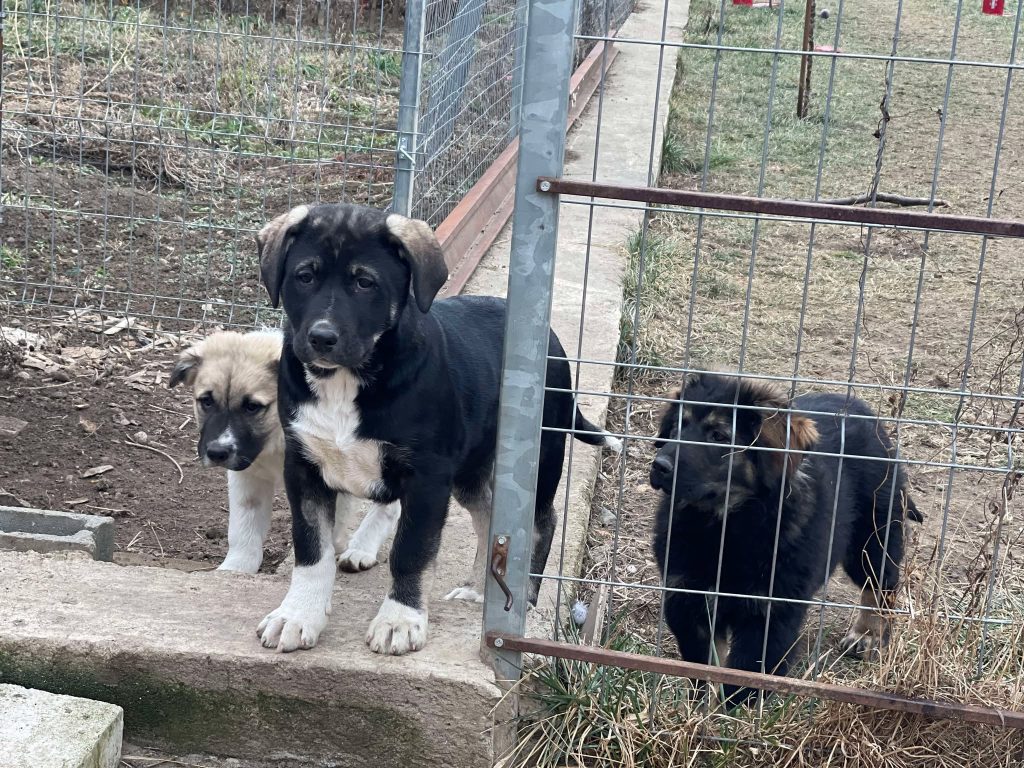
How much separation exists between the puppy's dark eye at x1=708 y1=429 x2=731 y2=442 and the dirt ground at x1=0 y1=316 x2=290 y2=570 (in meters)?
1.89

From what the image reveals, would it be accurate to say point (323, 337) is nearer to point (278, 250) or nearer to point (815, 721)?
point (278, 250)

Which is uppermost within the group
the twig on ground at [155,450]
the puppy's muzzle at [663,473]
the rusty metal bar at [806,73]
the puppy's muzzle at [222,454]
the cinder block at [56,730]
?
the rusty metal bar at [806,73]

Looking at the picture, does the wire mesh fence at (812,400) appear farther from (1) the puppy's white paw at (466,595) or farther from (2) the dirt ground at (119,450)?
(2) the dirt ground at (119,450)

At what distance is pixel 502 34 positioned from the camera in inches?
342

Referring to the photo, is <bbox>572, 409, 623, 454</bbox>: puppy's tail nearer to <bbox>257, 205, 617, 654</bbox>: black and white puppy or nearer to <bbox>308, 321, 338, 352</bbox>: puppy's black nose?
<bbox>257, 205, 617, 654</bbox>: black and white puppy

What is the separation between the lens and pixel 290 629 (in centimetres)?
340

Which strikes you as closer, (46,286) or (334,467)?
(334,467)

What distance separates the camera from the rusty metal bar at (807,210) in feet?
9.65

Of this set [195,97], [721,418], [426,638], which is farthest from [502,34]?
[426,638]

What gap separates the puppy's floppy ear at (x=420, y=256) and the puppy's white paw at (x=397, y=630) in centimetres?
88

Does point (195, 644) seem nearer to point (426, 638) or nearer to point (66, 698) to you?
point (66, 698)

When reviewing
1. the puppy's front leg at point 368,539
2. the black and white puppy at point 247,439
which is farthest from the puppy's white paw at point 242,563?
the puppy's front leg at point 368,539

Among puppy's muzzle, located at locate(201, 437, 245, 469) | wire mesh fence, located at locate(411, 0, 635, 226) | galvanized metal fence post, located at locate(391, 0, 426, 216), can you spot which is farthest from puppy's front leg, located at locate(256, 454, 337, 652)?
wire mesh fence, located at locate(411, 0, 635, 226)

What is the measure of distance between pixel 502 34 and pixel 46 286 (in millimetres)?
3849
